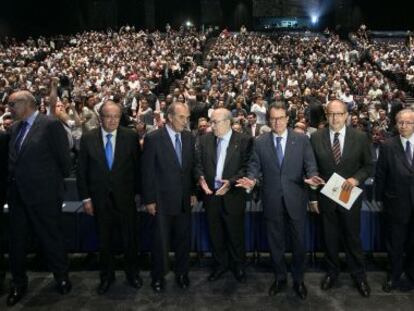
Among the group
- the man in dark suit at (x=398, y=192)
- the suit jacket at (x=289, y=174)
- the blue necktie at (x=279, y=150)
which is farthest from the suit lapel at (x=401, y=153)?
the blue necktie at (x=279, y=150)

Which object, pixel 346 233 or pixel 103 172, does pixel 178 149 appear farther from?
pixel 346 233

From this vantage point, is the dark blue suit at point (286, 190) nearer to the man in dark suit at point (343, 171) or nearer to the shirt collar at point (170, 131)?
the man in dark suit at point (343, 171)

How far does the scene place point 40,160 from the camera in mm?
3971

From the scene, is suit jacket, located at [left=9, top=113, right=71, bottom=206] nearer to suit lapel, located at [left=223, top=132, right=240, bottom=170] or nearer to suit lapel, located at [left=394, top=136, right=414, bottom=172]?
suit lapel, located at [left=223, top=132, right=240, bottom=170]

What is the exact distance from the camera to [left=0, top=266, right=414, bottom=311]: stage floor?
3.94 meters

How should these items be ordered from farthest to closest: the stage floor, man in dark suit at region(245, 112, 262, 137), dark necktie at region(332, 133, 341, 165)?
1. man in dark suit at region(245, 112, 262, 137)
2. dark necktie at region(332, 133, 341, 165)
3. the stage floor

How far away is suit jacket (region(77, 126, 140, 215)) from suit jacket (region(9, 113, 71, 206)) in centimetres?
18

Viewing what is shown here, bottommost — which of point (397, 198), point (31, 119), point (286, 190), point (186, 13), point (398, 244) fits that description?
point (398, 244)

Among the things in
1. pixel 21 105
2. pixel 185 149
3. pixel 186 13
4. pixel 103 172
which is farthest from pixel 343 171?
pixel 186 13

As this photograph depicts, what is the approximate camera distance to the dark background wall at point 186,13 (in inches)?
1128

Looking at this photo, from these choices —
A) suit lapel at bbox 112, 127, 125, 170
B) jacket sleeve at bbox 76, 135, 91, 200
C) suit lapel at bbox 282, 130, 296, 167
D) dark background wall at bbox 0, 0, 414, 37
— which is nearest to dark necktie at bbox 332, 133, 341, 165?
suit lapel at bbox 282, 130, 296, 167

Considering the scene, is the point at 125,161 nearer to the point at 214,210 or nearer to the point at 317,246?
the point at 214,210

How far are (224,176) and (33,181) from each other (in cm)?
170

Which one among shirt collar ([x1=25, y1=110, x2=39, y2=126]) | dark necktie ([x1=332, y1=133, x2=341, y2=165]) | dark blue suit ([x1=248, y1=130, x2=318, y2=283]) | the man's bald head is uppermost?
the man's bald head
